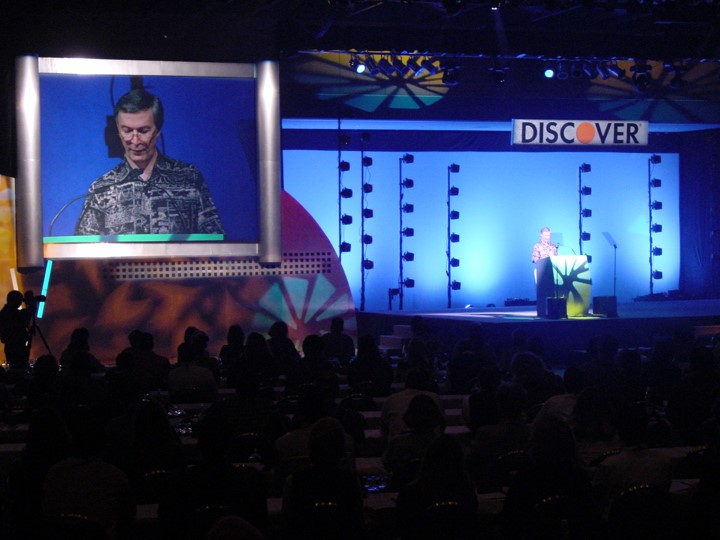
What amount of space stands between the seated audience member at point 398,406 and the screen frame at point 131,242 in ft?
23.5

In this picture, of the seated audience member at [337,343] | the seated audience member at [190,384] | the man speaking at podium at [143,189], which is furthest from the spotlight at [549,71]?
the seated audience member at [190,384]

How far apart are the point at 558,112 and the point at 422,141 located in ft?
9.67

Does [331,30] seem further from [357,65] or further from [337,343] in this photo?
[337,343]

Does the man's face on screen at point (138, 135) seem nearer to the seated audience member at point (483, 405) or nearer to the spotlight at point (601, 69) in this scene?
the spotlight at point (601, 69)

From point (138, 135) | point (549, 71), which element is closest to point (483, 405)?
point (138, 135)

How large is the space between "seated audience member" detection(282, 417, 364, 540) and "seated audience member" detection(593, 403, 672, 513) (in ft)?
3.91

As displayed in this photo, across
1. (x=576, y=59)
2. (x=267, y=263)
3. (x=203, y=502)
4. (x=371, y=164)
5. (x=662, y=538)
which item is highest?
(x=576, y=59)

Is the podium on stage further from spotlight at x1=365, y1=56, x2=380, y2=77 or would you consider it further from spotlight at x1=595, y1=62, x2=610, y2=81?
spotlight at x1=365, y1=56, x2=380, y2=77

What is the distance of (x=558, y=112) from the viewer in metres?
16.5

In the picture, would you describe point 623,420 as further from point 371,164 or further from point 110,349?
point 371,164

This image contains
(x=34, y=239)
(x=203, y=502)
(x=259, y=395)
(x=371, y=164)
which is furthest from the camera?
(x=371, y=164)

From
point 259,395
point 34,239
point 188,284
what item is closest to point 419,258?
point 188,284

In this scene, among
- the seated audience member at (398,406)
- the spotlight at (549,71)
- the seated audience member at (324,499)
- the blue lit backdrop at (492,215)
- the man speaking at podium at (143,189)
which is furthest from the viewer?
the blue lit backdrop at (492,215)

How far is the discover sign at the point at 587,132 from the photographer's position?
15.1m
